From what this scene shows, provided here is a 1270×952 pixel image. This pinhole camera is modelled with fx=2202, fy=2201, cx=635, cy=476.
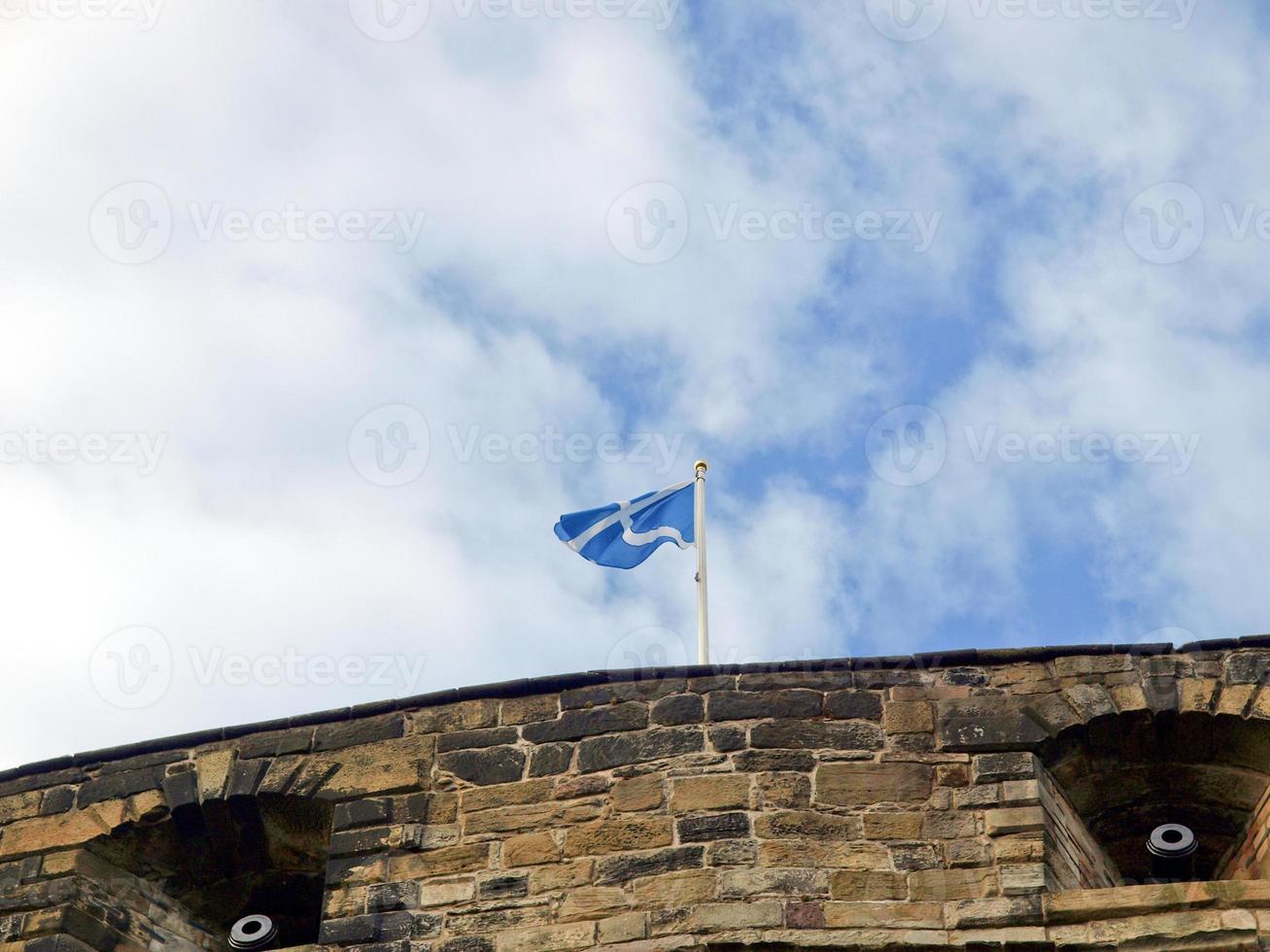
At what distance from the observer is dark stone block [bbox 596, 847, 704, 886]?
33.0 ft

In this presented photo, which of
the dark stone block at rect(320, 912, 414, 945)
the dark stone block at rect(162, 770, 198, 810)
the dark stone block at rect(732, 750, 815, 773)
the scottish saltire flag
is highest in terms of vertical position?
the scottish saltire flag

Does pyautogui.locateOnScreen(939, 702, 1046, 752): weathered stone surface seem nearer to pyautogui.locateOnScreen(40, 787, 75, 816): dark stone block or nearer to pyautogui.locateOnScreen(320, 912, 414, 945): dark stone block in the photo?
pyautogui.locateOnScreen(320, 912, 414, 945): dark stone block

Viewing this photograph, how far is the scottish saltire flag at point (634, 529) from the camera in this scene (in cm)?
1348

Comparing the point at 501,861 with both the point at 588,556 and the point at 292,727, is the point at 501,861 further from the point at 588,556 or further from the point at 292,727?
the point at 588,556

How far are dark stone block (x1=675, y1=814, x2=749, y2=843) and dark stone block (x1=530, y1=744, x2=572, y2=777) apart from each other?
0.76 m

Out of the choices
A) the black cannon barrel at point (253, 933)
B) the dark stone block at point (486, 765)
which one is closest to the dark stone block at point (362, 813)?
the dark stone block at point (486, 765)

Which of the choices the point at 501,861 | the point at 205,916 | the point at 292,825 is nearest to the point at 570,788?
the point at 501,861

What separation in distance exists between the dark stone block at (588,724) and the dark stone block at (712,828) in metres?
0.68

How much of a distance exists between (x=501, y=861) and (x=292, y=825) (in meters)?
1.43

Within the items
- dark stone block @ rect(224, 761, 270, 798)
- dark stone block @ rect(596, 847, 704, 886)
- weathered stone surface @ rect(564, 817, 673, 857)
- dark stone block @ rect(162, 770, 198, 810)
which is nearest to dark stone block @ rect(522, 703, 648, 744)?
weathered stone surface @ rect(564, 817, 673, 857)

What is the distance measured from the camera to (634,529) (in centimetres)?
1354

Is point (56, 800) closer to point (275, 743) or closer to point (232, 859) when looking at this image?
point (232, 859)

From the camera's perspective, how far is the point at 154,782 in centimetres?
1130

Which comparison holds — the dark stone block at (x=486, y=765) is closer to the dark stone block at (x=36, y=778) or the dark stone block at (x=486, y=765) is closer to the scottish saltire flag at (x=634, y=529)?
the dark stone block at (x=36, y=778)
